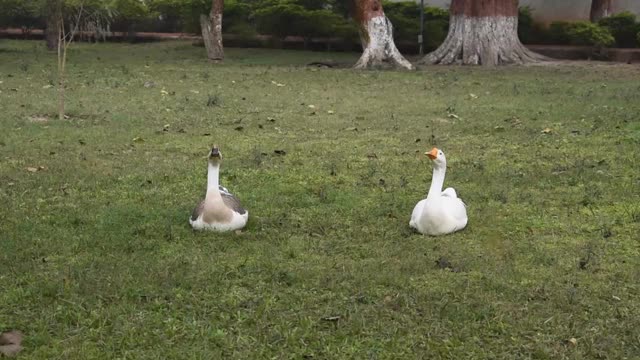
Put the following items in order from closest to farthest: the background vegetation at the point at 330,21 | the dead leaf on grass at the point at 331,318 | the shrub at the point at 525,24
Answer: the dead leaf on grass at the point at 331,318 < the background vegetation at the point at 330,21 < the shrub at the point at 525,24

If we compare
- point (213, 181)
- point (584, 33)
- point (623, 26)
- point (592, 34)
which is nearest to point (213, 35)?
point (584, 33)

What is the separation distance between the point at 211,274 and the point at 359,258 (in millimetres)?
794

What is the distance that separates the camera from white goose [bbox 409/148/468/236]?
175 inches

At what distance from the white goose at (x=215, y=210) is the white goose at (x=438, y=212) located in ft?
3.36

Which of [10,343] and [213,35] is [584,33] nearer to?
[213,35]

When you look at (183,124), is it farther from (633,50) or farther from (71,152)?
(633,50)

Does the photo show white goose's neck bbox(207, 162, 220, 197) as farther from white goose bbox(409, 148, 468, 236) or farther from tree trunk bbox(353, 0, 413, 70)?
tree trunk bbox(353, 0, 413, 70)

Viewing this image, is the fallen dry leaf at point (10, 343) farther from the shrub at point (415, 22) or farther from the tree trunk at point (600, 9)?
the tree trunk at point (600, 9)

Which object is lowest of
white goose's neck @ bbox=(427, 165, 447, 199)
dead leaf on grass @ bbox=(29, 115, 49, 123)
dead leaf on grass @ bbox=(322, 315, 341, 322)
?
dead leaf on grass @ bbox=(322, 315, 341, 322)

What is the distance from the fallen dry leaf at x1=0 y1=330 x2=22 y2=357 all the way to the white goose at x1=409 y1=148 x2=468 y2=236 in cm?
223

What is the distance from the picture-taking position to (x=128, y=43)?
2345 centimetres

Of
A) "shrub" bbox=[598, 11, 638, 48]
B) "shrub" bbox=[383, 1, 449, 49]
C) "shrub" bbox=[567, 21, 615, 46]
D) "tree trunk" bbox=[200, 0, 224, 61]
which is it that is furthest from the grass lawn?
"shrub" bbox=[383, 1, 449, 49]

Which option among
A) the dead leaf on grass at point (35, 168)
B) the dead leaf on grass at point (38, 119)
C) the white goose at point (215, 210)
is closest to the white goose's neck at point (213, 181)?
the white goose at point (215, 210)

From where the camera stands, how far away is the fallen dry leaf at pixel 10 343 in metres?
3.09
